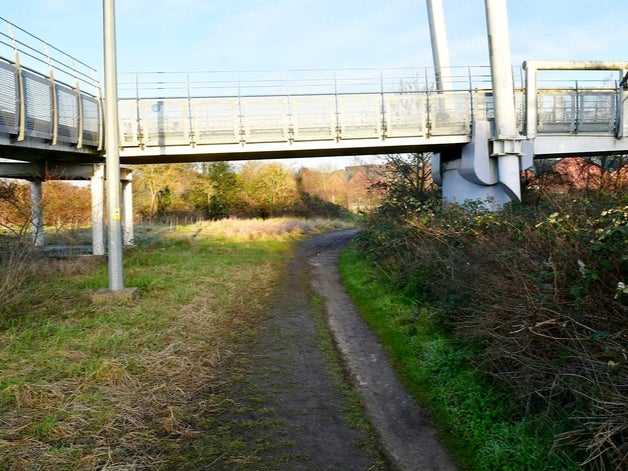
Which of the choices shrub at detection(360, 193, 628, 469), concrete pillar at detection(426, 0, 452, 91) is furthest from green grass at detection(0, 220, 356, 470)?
concrete pillar at detection(426, 0, 452, 91)

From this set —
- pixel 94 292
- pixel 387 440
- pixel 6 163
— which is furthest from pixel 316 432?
pixel 6 163

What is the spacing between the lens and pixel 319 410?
504cm

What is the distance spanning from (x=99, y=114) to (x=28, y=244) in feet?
24.3

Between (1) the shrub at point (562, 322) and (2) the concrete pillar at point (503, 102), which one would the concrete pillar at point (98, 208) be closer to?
(2) the concrete pillar at point (503, 102)

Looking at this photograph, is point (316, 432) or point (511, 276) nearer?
point (316, 432)

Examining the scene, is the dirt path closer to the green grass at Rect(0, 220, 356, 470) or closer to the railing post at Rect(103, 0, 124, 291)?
the green grass at Rect(0, 220, 356, 470)

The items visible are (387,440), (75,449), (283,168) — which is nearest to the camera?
(75,449)

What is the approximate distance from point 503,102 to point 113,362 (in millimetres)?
13735

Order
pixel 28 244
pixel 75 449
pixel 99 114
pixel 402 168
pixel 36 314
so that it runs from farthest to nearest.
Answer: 1. pixel 402 168
2. pixel 99 114
3. pixel 28 244
4. pixel 36 314
5. pixel 75 449

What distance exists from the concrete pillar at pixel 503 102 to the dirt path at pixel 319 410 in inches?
380

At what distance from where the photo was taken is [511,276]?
521 centimetres

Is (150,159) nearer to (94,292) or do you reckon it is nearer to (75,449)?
(94,292)

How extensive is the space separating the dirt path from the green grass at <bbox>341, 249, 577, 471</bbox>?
21 centimetres

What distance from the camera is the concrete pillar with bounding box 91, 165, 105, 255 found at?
1634 cm
